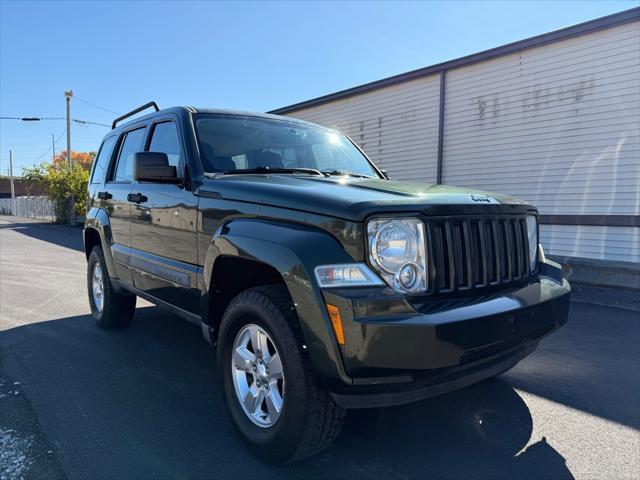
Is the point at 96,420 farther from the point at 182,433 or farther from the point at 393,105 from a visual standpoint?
the point at 393,105

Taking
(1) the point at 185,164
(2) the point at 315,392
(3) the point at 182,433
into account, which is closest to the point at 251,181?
(1) the point at 185,164

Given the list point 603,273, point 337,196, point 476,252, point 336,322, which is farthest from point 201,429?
point 603,273

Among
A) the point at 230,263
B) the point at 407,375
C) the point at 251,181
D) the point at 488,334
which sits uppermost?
the point at 251,181

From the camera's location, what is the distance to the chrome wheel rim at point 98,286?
16.4 feet

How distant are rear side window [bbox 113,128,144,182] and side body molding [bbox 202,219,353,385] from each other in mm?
2372

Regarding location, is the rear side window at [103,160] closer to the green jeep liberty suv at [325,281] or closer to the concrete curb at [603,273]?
the green jeep liberty suv at [325,281]

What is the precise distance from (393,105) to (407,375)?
10.5 meters

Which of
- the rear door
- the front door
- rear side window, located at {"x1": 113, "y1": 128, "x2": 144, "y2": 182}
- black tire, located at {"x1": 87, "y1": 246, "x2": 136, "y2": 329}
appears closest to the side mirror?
the front door

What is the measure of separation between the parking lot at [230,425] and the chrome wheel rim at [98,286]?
1.42ft

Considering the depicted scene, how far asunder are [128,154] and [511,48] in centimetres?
775

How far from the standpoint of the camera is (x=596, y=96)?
8.28 metres

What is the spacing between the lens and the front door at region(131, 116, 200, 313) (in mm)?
3266

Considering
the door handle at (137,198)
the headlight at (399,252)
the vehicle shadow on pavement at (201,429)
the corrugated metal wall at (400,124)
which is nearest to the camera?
the headlight at (399,252)

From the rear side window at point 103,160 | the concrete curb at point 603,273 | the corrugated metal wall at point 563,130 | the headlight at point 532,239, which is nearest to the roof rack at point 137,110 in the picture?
the rear side window at point 103,160
